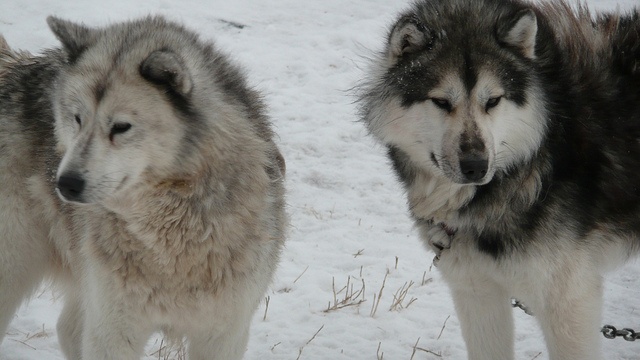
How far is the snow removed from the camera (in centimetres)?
440

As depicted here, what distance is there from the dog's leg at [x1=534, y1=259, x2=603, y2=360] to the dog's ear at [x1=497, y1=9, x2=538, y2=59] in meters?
1.02

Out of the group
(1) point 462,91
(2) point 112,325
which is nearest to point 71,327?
(2) point 112,325

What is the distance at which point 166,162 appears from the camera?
9.71 feet

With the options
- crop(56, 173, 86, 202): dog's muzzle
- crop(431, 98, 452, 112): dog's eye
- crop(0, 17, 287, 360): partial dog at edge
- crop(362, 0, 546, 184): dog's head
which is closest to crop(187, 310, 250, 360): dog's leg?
crop(0, 17, 287, 360): partial dog at edge

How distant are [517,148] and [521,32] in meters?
0.54

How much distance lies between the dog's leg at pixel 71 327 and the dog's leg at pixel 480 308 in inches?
79.5

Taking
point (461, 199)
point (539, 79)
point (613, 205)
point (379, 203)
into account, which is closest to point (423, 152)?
point (461, 199)

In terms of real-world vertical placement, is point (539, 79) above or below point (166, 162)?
above

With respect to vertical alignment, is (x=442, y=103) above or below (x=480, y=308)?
above

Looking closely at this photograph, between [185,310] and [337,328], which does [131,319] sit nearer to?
[185,310]

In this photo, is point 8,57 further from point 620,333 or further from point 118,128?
point 620,333

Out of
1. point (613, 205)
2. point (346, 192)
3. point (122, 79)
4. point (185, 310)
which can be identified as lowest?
point (346, 192)

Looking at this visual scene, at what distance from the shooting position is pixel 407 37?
10.8ft

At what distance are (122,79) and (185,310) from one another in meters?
1.04
